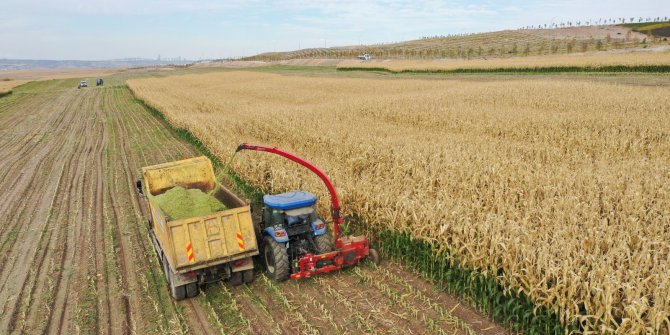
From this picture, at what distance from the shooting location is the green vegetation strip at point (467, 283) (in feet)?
19.5

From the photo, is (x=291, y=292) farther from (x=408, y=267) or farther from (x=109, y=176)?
(x=109, y=176)

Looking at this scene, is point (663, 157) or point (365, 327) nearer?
point (365, 327)

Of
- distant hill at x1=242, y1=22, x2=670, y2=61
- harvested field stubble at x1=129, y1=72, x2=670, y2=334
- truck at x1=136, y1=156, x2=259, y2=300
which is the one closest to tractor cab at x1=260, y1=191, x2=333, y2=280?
truck at x1=136, y1=156, x2=259, y2=300

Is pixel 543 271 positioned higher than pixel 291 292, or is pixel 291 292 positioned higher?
pixel 543 271

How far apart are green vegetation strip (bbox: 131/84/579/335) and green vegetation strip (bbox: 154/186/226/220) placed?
3046mm

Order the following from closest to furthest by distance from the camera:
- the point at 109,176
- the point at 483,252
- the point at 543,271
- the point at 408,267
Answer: the point at 543,271 → the point at 483,252 → the point at 408,267 → the point at 109,176

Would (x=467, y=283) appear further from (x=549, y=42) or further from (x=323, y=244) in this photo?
(x=549, y=42)

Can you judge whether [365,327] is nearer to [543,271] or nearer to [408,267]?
[408,267]

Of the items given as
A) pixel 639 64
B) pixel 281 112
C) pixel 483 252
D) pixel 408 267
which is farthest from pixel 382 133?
pixel 639 64

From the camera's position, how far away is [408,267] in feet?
27.0

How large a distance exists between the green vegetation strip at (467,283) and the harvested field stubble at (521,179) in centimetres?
19

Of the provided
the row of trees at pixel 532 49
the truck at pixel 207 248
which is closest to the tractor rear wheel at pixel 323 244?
the truck at pixel 207 248

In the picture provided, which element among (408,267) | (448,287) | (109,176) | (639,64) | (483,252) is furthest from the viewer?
(639,64)

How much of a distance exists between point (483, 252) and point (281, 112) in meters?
18.5
